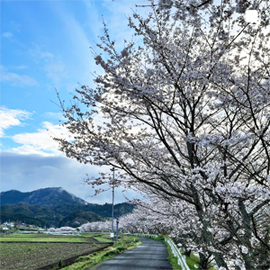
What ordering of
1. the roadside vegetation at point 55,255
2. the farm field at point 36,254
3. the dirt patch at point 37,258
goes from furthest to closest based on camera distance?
1. the farm field at point 36,254
2. the roadside vegetation at point 55,255
3. the dirt patch at point 37,258

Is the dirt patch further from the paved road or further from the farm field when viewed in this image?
the paved road

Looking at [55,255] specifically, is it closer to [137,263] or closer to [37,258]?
[37,258]

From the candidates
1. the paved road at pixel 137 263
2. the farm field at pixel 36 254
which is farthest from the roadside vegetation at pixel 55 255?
the paved road at pixel 137 263

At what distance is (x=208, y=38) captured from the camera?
6414 mm

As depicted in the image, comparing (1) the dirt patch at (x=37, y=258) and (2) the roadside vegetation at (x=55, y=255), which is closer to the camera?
(1) the dirt patch at (x=37, y=258)

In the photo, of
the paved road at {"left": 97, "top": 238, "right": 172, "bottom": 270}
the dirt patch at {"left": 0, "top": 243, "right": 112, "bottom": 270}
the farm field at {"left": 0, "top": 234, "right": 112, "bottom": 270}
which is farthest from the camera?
the farm field at {"left": 0, "top": 234, "right": 112, "bottom": 270}

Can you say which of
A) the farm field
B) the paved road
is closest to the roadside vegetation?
the farm field

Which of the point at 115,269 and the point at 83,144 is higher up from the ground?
the point at 83,144

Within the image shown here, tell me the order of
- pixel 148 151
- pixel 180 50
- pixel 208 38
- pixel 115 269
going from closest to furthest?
pixel 208 38 < pixel 180 50 < pixel 148 151 < pixel 115 269

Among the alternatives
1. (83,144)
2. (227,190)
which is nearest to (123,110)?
(83,144)

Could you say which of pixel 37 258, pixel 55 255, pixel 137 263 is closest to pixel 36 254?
pixel 55 255

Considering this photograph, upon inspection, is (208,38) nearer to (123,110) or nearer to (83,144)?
(123,110)

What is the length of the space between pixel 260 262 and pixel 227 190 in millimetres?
2162

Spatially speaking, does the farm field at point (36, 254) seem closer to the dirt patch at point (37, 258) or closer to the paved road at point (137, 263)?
the dirt patch at point (37, 258)
